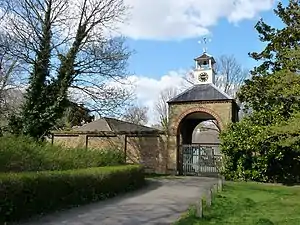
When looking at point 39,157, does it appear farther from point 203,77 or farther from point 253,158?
point 203,77

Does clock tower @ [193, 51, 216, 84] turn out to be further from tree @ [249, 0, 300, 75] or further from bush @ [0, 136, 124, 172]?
bush @ [0, 136, 124, 172]

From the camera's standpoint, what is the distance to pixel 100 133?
29.0 m

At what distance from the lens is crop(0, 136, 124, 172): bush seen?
11773 mm

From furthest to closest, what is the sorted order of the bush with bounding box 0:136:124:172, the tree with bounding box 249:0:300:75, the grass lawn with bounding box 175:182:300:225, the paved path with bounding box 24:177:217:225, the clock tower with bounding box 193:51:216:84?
the clock tower with bounding box 193:51:216:84
the tree with bounding box 249:0:300:75
the bush with bounding box 0:136:124:172
the paved path with bounding box 24:177:217:225
the grass lawn with bounding box 175:182:300:225

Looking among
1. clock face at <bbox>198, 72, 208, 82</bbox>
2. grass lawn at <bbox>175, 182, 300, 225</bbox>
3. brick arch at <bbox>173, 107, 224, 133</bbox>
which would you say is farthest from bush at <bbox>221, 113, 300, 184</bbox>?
grass lawn at <bbox>175, 182, 300, 225</bbox>

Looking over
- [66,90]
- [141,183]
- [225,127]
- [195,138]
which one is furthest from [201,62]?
[195,138]

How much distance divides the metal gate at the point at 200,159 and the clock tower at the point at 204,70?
5.17 m

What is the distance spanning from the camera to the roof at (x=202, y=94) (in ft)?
88.2

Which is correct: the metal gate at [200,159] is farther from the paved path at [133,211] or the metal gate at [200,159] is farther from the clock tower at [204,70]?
the paved path at [133,211]

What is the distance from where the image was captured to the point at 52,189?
11391 millimetres

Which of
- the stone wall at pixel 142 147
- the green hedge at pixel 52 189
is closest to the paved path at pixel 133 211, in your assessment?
the green hedge at pixel 52 189

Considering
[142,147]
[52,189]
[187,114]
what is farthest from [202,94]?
[52,189]

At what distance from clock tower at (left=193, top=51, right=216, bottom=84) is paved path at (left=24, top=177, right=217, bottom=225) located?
45.4ft

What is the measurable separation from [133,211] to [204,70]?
19.2m
